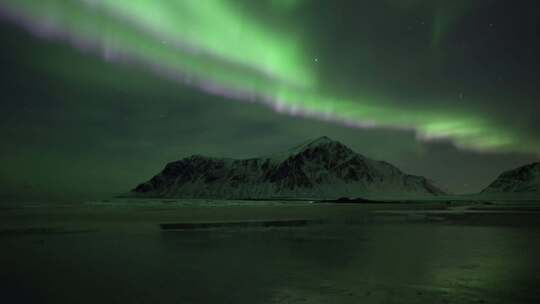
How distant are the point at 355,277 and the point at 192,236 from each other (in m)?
17.6

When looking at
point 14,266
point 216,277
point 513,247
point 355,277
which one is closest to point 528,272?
point 355,277

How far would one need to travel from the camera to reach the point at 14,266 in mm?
17734

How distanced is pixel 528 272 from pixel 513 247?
810cm

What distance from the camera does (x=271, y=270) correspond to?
54.4 feet

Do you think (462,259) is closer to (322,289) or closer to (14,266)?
(322,289)

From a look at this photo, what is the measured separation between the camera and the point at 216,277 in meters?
15.3

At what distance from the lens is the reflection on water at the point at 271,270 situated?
12.5 metres

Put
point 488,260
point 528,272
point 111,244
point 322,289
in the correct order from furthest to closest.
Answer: point 111,244, point 488,260, point 528,272, point 322,289

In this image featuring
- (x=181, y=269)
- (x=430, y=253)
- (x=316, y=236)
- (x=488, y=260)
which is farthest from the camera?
(x=316, y=236)

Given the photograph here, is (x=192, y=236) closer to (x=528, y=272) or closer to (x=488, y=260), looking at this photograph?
(x=488, y=260)

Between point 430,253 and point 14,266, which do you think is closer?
point 14,266

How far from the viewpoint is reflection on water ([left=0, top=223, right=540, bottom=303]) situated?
12484 mm

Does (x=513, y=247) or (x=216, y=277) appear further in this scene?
(x=513, y=247)

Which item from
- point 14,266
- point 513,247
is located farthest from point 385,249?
point 14,266
